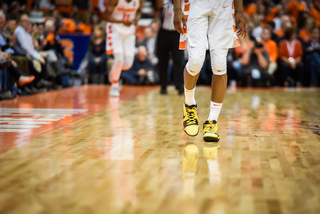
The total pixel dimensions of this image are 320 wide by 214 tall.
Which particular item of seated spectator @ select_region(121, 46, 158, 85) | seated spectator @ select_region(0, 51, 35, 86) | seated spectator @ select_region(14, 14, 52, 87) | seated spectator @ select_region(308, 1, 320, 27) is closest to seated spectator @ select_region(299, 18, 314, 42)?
seated spectator @ select_region(308, 1, 320, 27)

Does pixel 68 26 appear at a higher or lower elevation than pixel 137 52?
higher

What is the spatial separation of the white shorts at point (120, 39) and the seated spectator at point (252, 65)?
10.6ft

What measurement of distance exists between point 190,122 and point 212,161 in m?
0.78

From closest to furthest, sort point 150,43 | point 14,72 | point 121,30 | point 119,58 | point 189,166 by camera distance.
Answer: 1. point 189,166
2. point 14,72
3. point 121,30
4. point 119,58
5. point 150,43

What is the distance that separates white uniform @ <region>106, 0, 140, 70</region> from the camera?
621 centimetres

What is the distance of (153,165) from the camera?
7.70 feet

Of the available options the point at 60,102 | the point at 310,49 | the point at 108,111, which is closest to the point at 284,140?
the point at 108,111

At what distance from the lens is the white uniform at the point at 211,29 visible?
3.03m

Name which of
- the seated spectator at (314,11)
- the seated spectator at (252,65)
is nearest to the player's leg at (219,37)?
the seated spectator at (252,65)

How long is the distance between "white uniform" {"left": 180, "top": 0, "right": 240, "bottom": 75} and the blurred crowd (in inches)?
126

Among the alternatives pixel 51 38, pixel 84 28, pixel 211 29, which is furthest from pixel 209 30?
pixel 84 28

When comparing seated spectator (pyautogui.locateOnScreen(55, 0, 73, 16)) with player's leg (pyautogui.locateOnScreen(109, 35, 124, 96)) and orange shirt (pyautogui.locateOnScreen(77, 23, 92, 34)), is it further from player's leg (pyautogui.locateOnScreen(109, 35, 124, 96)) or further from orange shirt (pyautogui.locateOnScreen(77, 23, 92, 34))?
player's leg (pyautogui.locateOnScreen(109, 35, 124, 96))

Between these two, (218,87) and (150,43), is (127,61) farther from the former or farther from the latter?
(218,87)

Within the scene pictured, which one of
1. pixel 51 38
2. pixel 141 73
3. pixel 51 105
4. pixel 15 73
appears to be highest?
pixel 51 38
